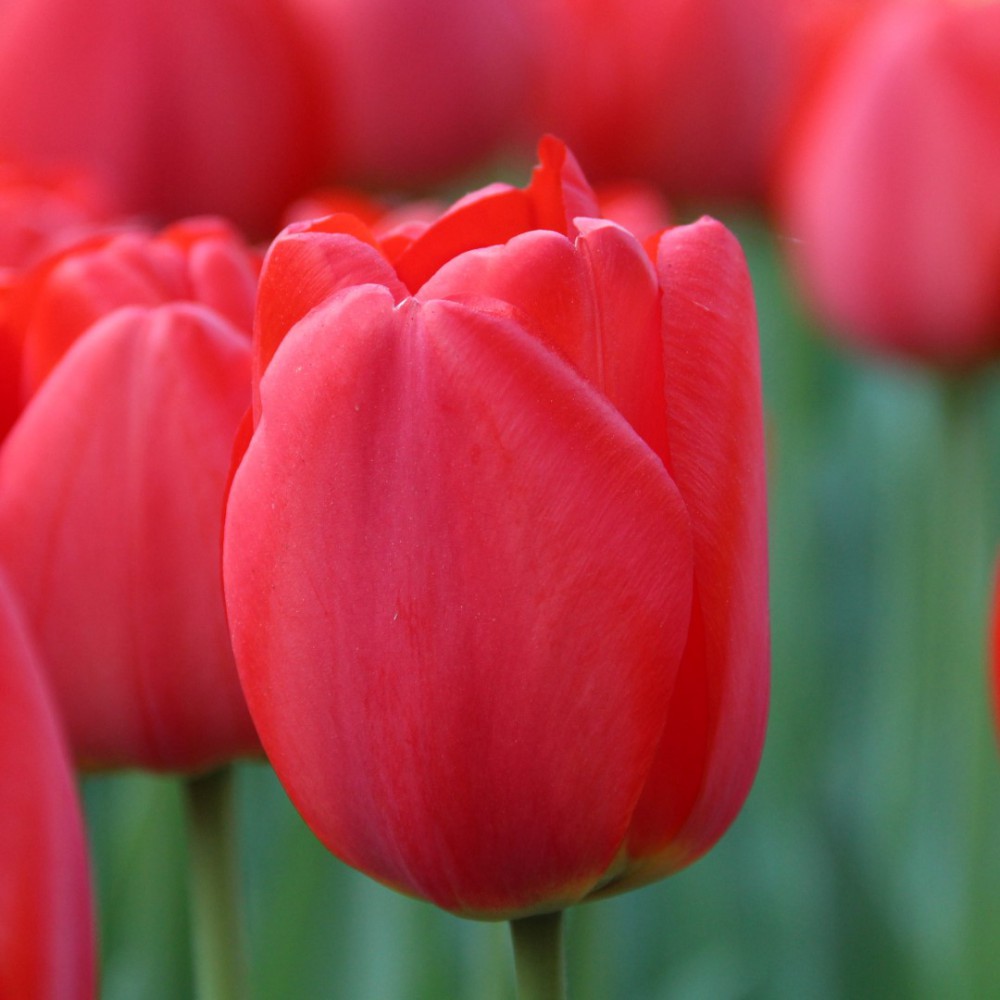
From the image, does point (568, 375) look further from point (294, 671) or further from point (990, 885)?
point (990, 885)

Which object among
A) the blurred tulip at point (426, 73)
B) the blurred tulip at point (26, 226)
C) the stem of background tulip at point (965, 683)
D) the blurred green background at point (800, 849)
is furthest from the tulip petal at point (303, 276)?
the blurred tulip at point (426, 73)

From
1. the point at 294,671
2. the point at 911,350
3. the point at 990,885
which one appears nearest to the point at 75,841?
the point at 294,671

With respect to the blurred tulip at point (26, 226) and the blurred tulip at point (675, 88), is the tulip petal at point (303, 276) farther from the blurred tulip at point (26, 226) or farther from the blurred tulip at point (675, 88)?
the blurred tulip at point (675, 88)

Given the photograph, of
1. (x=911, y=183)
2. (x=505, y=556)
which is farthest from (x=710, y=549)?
(x=911, y=183)

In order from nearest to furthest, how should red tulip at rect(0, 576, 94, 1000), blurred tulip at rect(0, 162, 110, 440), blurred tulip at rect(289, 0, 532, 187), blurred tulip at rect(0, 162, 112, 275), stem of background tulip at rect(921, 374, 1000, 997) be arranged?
red tulip at rect(0, 576, 94, 1000)
blurred tulip at rect(0, 162, 110, 440)
blurred tulip at rect(0, 162, 112, 275)
stem of background tulip at rect(921, 374, 1000, 997)
blurred tulip at rect(289, 0, 532, 187)

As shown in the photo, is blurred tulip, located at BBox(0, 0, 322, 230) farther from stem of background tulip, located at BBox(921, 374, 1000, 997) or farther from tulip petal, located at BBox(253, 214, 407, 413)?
tulip petal, located at BBox(253, 214, 407, 413)

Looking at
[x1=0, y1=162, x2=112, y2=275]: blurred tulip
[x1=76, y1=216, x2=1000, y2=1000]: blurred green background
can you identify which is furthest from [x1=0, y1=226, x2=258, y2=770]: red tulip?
[x1=76, y1=216, x2=1000, y2=1000]: blurred green background
